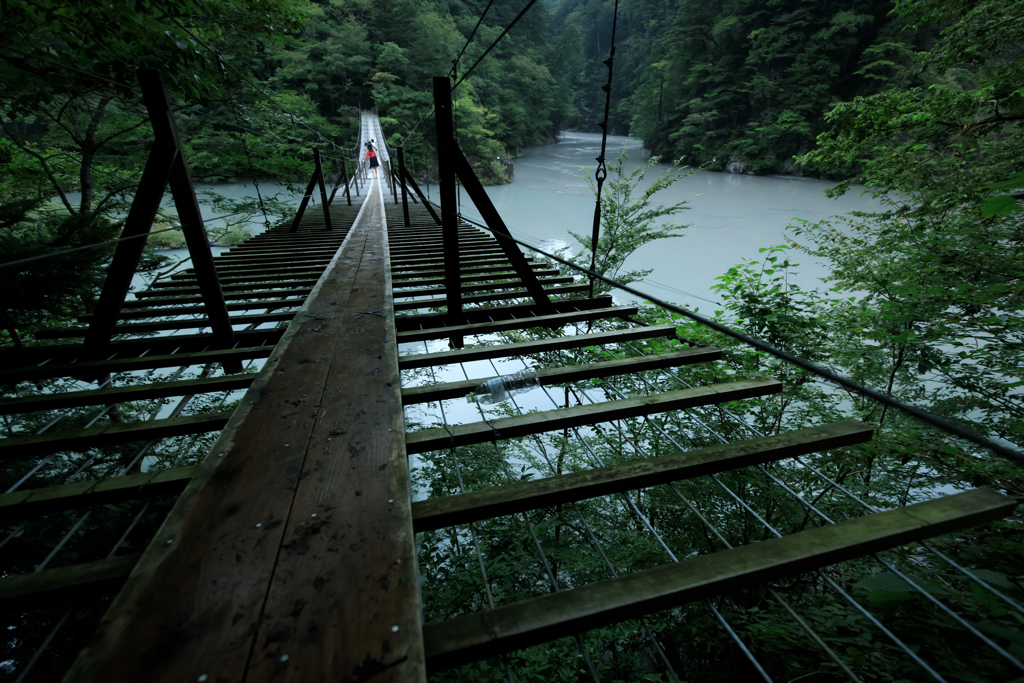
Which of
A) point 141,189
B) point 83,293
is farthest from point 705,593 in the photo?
point 83,293

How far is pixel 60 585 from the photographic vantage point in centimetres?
74

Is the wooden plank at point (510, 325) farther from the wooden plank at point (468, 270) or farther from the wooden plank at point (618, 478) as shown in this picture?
the wooden plank at point (468, 270)

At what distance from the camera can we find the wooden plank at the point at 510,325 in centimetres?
215

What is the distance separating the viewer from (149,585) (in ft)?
2.32

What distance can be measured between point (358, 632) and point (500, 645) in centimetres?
22

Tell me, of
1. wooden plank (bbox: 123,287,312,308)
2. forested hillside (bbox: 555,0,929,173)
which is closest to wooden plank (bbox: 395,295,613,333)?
wooden plank (bbox: 123,287,312,308)

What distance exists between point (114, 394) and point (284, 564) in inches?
51.0

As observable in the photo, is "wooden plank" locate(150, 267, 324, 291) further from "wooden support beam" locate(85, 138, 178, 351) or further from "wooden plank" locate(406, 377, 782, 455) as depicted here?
"wooden plank" locate(406, 377, 782, 455)

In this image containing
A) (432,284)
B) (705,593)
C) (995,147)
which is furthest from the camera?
(995,147)

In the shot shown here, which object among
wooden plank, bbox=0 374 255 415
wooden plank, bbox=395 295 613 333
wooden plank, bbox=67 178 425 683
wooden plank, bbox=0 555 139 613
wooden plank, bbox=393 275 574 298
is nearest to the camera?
wooden plank, bbox=67 178 425 683

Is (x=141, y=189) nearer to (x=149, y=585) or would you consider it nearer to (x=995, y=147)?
(x=149, y=585)

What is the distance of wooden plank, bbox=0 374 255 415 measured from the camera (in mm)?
1415

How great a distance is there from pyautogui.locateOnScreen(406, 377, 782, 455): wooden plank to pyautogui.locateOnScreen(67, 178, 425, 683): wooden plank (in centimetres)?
13

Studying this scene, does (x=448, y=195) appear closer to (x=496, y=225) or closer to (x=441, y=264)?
(x=496, y=225)
